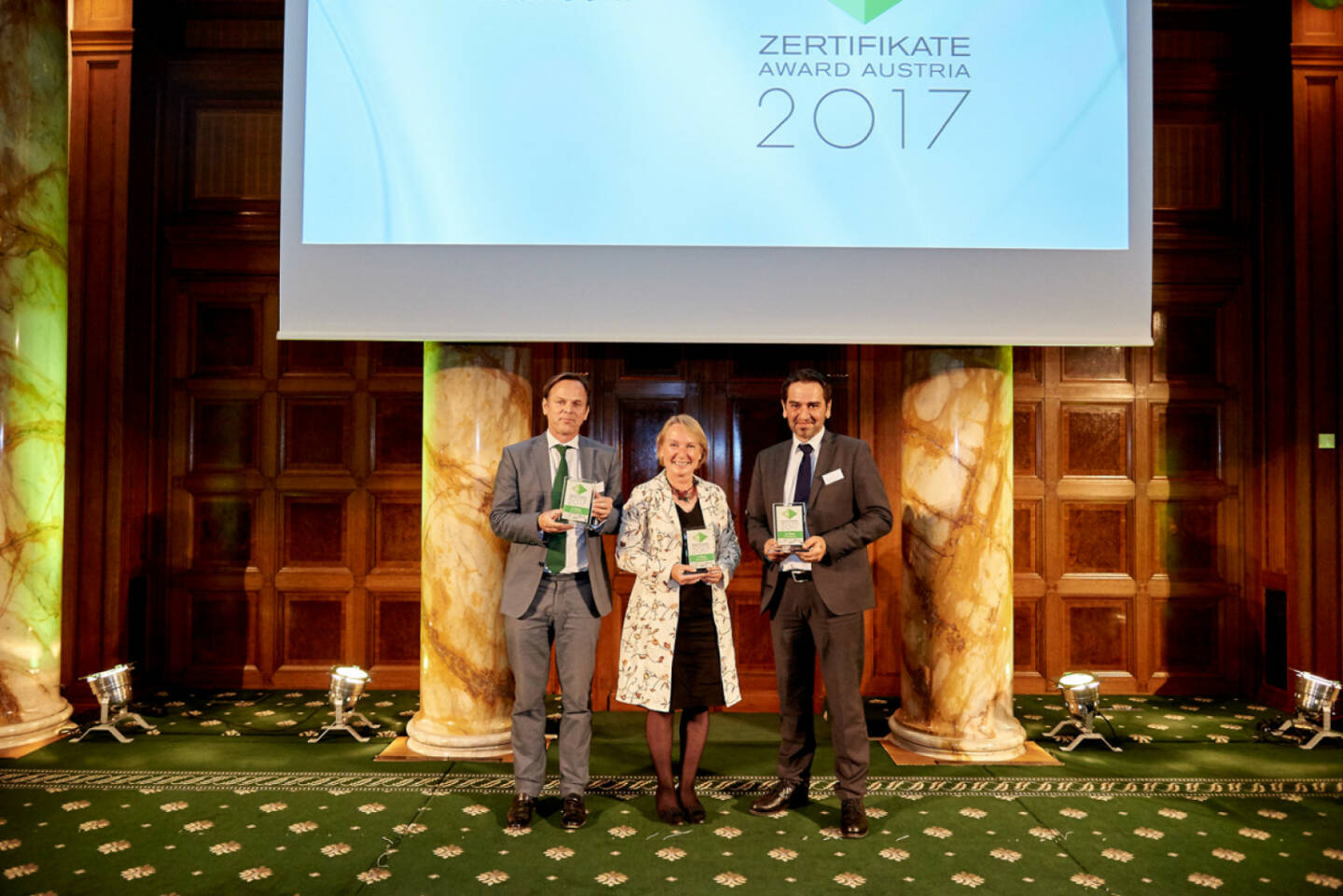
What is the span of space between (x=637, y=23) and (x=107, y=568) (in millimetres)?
4148

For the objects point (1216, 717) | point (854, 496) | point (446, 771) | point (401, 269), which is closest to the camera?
point (854, 496)

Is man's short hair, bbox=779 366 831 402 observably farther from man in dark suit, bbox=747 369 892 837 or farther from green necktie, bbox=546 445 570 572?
green necktie, bbox=546 445 570 572

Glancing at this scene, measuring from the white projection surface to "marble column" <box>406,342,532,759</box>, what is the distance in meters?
0.59

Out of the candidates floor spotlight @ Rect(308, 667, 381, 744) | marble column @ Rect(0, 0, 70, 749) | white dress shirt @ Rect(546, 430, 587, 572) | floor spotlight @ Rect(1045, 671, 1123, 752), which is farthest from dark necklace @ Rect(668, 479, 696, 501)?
marble column @ Rect(0, 0, 70, 749)

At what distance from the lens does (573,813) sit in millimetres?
3297

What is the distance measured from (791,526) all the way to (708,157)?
152 centimetres

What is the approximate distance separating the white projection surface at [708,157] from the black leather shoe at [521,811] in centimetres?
180

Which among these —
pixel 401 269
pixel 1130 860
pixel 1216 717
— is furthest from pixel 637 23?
pixel 1216 717

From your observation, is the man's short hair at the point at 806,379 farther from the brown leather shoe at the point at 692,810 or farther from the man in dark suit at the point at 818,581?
the brown leather shoe at the point at 692,810

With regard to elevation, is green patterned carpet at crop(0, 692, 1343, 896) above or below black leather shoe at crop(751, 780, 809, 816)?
below

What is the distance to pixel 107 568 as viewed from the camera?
16.8ft

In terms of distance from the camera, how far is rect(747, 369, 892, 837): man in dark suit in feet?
10.8

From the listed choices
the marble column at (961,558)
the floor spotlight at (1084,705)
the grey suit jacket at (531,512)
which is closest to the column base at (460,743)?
the grey suit jacket at (531,512)

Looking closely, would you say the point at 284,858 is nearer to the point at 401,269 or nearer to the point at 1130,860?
the point at 401,269
